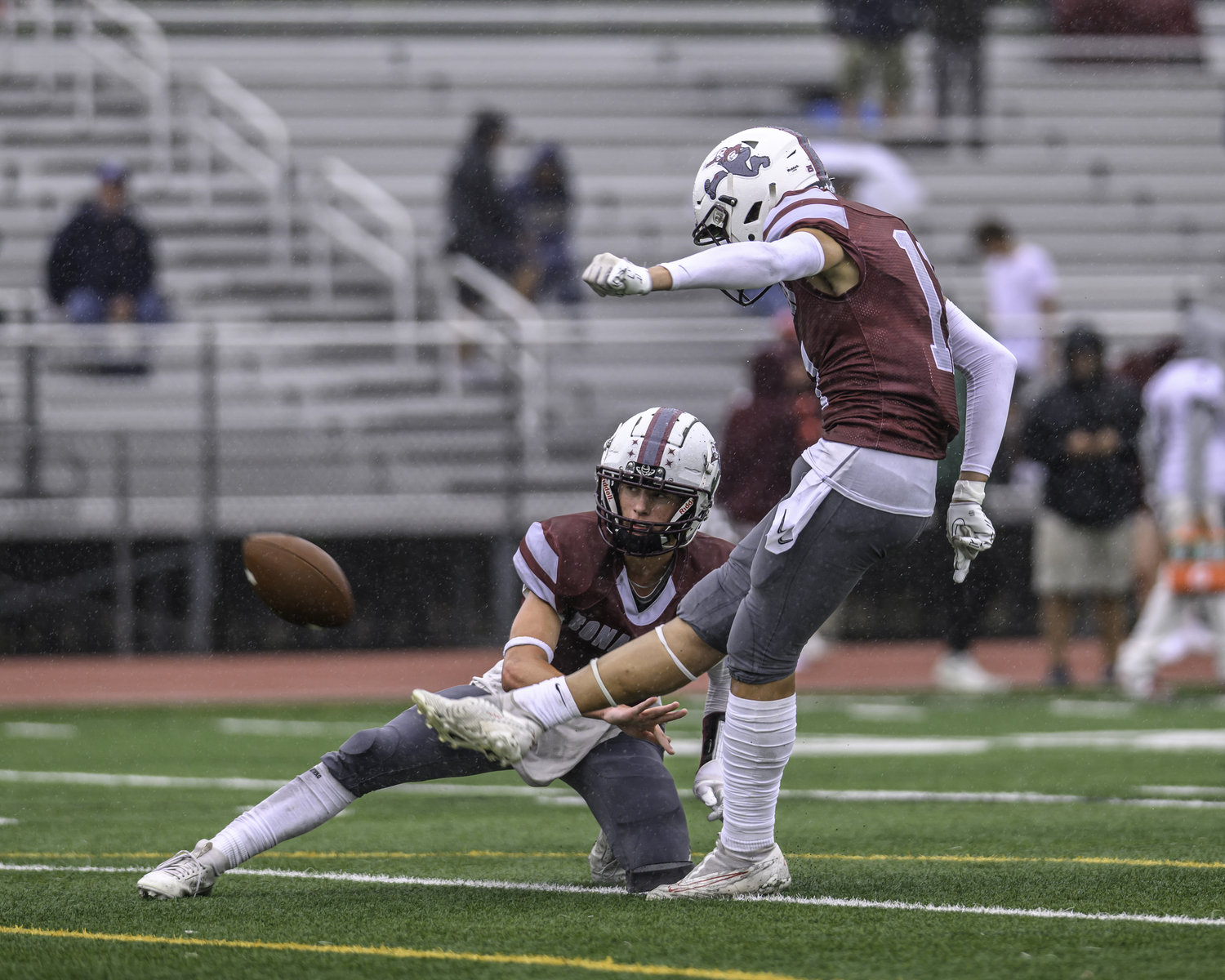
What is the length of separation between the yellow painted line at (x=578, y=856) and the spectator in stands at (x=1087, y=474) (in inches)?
213

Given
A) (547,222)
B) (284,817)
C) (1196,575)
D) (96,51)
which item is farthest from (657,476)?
(96,51)

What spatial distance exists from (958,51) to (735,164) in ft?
43.2

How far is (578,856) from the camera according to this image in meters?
5.02

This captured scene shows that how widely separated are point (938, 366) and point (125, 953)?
196 cm

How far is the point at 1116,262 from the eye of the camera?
16062 millimetres

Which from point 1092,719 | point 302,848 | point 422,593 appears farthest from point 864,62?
point 302,848

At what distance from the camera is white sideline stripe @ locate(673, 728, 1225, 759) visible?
7.66 meters

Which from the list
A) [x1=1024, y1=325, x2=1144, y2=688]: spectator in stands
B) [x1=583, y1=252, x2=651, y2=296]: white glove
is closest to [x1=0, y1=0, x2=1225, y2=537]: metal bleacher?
[x1=1024, y1=325, x2=1144, y2=688]: spectator in stands

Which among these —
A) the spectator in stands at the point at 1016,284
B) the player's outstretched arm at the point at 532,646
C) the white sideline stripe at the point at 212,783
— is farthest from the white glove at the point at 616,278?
the spectator in stands at the point at 1016,284

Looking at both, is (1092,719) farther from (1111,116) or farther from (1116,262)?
(1111,116)

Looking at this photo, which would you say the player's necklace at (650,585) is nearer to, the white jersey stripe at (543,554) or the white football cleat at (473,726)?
the white jersey stripe at (543,554)

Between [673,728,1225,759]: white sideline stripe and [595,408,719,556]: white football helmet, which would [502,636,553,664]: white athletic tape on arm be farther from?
[673,728,1225,759]: white sideline stripe

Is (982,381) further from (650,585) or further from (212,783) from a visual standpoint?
(212,783)

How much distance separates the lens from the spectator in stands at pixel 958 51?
16.1 meters
